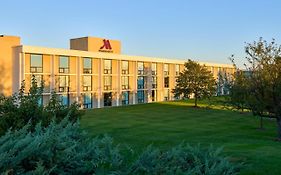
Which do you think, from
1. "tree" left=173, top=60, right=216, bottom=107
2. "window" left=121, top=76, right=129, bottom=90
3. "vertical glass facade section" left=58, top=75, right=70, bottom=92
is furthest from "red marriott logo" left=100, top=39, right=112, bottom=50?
"tree" left=173, top=60, right=216, bottom=107

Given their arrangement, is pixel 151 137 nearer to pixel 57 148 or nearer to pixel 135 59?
pixel 57 148

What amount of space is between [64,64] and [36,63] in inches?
199

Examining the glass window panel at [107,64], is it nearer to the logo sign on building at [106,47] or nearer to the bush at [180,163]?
the logo sign on building at [106,47]

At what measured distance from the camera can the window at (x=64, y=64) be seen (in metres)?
51.1

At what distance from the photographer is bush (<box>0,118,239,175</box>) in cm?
562

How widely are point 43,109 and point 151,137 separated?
1253 cm

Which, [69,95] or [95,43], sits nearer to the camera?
[69,95]

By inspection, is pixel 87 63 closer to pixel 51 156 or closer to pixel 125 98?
pixel 125 98

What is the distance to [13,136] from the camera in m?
6.43

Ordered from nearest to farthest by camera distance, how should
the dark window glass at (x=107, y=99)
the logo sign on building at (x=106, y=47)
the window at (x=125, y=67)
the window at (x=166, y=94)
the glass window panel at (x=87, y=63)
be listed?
1. the glass window panel at (x=87, y=63)
2. the dark window glass at (x=107, y=99)
3. the window at (x=125, y=67)
4. the logo sign on building at (x=106, y=47)
5. the window at (x=166, y=94)

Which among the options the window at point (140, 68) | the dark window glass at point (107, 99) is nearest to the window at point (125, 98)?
the dark window glass at point (107, 99)

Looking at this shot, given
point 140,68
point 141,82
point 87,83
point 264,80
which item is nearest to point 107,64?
point 87,83

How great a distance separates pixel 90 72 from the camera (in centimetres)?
5594

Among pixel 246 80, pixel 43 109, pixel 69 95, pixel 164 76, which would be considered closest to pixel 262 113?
pixel 246 80
